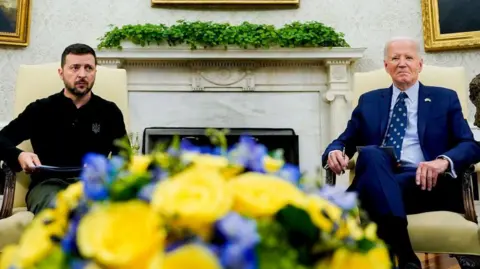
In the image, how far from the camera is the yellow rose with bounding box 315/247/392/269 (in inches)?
17.0

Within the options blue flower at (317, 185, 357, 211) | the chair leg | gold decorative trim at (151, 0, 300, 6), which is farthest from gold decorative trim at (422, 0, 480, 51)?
blue flower at (317, 185, 357, 211)

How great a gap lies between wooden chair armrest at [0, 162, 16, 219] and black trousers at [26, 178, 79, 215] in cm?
6

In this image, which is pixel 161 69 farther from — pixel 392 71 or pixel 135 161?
pixel 135 161

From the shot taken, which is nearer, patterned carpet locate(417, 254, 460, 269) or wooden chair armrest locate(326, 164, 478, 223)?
wooden chair armrest locate(326, 164, 478, 223)

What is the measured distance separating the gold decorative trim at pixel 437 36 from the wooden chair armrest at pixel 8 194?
3.35m

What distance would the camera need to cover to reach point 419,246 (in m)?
1.67

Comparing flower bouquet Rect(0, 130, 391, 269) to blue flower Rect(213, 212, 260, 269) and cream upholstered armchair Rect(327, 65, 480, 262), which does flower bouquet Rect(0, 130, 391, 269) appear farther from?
cream upholstered armchair Rect(327, 65, 480, 262)

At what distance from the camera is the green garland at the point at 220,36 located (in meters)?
3.78

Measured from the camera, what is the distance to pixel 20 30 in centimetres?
394

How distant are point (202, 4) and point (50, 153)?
2.41 metres

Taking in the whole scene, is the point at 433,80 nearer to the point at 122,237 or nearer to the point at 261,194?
the point at 261,194

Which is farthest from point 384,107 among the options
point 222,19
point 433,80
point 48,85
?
point 222,19

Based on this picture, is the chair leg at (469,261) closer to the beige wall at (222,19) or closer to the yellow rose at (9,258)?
the yellow rose at (9,258)

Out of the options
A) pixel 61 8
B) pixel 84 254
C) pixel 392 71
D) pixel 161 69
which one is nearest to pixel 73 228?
pixel 84 254
